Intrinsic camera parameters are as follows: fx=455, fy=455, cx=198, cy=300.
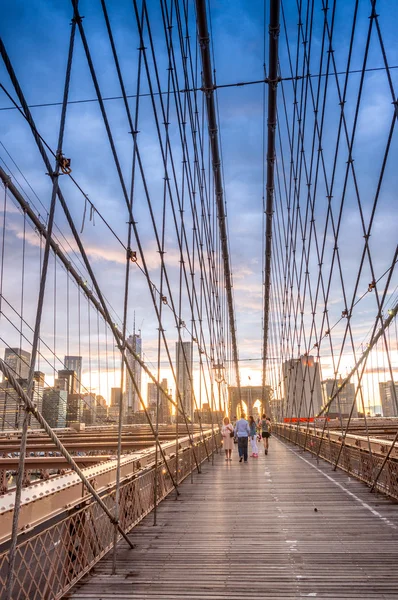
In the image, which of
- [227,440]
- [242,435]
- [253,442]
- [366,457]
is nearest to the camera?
[366,457]

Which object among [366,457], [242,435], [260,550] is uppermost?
[242,435]

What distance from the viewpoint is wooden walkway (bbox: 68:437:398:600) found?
337 cm

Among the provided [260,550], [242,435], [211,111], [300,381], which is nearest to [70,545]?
[260,550]

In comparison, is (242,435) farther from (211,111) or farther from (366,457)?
(211,111)

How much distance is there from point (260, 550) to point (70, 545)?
1806 mm

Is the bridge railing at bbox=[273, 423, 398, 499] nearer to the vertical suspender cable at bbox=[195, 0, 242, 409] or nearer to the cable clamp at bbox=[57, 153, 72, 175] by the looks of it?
the cable clamp at bbox=[57, 153, 72, 175]

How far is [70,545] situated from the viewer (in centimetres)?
360

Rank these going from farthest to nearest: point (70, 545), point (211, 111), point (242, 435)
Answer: point (211, 111) < point (242, 435) < point (70, 545)

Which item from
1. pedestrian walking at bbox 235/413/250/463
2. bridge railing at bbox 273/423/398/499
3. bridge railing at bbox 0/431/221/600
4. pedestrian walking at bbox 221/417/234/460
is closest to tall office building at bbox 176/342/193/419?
pedestrian walking at bbox 221/417/234/460

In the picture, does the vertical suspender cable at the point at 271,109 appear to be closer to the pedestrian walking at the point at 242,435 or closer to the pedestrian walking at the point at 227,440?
the pedestrian walking at the point at 242,435

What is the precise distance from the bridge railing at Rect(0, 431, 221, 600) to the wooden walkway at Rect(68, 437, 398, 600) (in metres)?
0.13

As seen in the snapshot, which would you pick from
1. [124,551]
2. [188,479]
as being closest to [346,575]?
[124,551]

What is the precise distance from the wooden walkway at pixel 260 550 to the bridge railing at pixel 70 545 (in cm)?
13

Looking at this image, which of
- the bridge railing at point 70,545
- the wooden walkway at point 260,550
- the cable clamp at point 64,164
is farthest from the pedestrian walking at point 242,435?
the cable clamp at point 64,164
